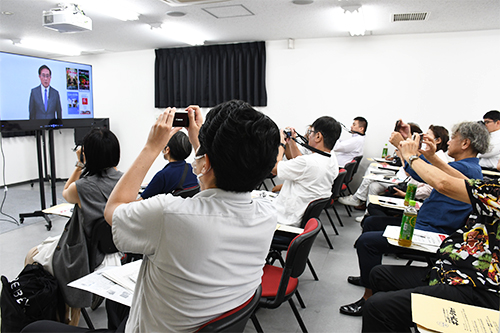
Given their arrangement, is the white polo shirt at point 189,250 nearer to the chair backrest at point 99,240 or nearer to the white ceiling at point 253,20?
the chair backrest at point 99,240

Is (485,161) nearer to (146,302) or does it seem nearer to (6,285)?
(146,302)

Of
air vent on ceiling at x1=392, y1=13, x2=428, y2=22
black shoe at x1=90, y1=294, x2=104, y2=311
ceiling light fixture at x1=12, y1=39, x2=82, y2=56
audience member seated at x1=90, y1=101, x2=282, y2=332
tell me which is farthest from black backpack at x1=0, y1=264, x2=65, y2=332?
ceiling light fixture at x1=12, y1=39, x2=82, y2=56

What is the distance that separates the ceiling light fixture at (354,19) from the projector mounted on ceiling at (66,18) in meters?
3.13

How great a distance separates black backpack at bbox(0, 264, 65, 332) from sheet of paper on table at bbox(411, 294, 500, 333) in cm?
175

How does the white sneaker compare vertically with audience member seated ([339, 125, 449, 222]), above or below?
below

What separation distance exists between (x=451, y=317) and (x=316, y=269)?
1.98 meters

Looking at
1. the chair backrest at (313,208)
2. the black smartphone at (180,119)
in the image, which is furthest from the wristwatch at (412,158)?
the black smartphone at (180,119)

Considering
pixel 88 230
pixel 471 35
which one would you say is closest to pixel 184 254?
pixel 88 230

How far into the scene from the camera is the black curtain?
626 cm

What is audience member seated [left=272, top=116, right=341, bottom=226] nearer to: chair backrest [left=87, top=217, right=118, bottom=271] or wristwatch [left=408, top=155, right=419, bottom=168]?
wristwatch [left=408, top=155, right=419, bottom=168]

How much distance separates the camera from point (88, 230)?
74.5 inches

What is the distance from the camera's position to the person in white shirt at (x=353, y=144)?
5379mm

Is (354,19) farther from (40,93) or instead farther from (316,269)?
(40,93)

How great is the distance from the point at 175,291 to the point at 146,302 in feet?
0.42
